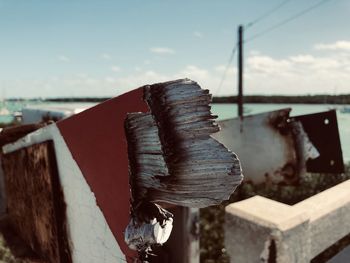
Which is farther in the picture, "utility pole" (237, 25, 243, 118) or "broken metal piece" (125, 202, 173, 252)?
"utility pole" (237, 25, 243, 118)

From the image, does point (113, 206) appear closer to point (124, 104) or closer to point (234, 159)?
point (124, 104)

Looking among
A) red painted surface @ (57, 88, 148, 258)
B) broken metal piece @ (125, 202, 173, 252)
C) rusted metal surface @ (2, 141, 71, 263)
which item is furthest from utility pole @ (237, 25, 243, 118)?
broken metal piece @ (125, 202, 173, 252)

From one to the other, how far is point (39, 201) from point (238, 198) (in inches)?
186

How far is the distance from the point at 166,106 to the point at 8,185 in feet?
9.07

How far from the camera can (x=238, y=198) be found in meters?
6.24

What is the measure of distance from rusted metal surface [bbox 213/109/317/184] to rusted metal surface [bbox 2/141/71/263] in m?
2.16

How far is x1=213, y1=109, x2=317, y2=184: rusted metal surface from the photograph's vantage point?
369 cm

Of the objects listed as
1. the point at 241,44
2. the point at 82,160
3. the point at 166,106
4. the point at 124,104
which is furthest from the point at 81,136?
the point at 241,44

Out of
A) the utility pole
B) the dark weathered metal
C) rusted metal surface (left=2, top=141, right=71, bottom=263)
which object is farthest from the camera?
the utility pole

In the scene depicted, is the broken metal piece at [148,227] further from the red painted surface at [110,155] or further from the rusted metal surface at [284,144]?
the rusted metal surface at [284,144]

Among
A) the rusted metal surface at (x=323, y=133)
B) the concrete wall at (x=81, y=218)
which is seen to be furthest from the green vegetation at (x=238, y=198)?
the concrete wall at (x=81, y=218)

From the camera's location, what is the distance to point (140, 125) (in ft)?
3.30

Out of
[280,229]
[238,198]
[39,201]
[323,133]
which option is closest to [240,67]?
[238,198]

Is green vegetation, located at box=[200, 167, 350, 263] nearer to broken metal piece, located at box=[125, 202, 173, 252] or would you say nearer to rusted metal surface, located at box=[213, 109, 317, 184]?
Answer: rusted metal surface, located at box=[213, 109, 317, 184]
